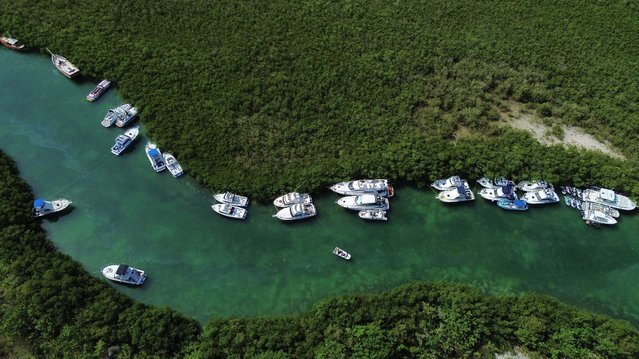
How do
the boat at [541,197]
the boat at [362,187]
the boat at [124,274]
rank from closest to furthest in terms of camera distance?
the boat at [124,274] → the boat at [362,187] → the boat at [541,197]

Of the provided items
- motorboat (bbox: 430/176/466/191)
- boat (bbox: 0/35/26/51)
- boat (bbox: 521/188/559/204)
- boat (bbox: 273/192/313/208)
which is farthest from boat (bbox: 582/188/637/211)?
boat (bbox: 0/35/26/51)

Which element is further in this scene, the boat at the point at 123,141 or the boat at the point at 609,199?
the boat at the point at 123,141

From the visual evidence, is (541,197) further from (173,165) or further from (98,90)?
(98,90)

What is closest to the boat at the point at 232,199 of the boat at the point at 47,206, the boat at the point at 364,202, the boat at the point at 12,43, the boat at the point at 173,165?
the boat at the point at 173,165

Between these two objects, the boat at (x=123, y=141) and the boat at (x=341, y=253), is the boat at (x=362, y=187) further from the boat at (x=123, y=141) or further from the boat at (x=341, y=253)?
the boat at (x=123, y=141)

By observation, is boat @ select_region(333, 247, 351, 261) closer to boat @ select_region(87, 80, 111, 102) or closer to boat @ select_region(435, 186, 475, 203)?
boat @ select_region(435, 186, 475, 203)

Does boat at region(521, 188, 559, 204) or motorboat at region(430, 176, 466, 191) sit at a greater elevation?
motorboat at region(430, 176, 466, 191)

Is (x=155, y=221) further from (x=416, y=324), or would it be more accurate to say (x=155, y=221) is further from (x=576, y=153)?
(x=576, y=153)

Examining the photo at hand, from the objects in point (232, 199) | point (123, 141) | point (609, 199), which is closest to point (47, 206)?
point (123, 141)
